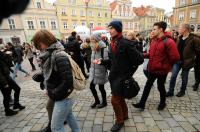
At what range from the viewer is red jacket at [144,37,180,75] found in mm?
3385

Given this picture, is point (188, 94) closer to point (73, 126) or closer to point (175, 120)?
point (175, 120)

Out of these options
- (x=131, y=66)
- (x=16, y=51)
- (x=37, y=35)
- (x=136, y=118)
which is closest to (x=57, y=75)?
(x=37, y=35)

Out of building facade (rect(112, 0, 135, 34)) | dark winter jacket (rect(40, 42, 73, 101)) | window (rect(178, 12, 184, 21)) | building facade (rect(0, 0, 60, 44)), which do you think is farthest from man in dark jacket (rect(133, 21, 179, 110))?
window (rect(178, 12, 184, 21))

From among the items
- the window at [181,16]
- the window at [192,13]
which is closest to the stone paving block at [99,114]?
the window at [192,13]

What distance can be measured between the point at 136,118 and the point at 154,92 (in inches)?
68.4

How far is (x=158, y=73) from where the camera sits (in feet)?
11.8

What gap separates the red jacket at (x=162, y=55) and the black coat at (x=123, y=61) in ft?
2.71

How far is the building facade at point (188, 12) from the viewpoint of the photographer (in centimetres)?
3753

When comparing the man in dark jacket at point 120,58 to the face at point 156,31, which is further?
the face at point 156,31

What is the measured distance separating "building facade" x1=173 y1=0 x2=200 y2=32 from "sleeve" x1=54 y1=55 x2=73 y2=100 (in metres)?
40.3

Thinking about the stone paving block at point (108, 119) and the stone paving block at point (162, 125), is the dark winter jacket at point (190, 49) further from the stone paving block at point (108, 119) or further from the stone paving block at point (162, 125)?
the stone paving block at point (108, 119)

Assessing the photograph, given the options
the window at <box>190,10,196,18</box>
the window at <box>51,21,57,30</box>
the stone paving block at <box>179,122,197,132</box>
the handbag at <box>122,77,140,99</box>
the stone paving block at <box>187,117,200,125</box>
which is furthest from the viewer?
the window at <box>190,10,196,18</box>

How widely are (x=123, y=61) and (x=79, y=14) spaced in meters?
37.3

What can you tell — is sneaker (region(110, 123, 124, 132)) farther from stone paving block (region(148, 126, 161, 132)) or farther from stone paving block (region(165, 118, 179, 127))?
stone paving block (region(165, 118, 179, 127))
